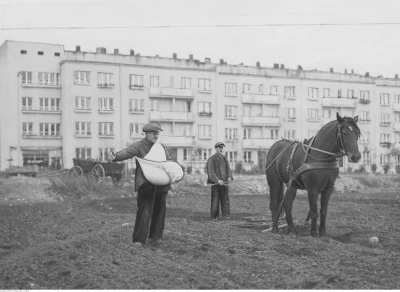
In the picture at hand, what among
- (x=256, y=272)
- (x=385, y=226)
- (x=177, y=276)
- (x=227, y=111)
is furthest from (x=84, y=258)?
(x=227, y=111)

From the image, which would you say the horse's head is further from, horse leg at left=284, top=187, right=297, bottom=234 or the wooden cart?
the wooden cart

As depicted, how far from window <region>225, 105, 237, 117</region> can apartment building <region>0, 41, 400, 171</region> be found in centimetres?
11

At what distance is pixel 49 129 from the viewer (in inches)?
2296

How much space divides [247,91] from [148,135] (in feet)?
183

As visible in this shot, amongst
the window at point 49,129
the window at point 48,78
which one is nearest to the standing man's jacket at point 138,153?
the window at point 49,129

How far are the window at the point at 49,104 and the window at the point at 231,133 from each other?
17737mm

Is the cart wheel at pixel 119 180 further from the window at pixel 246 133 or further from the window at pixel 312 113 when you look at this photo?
the window at pixel 312 113

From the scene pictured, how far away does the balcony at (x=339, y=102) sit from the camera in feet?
205

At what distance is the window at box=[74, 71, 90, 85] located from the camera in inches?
2249

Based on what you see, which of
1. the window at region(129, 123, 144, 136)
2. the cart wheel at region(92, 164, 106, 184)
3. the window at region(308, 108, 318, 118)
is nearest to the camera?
the cart wheel at region(92, 164, 106, 184)

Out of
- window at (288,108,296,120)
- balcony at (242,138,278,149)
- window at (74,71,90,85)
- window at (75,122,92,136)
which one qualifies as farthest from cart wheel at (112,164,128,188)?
window at (288,108,296,120)

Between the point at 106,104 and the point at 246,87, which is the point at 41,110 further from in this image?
the point at 246,87

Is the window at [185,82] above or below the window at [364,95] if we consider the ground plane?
above

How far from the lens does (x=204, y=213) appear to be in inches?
694
